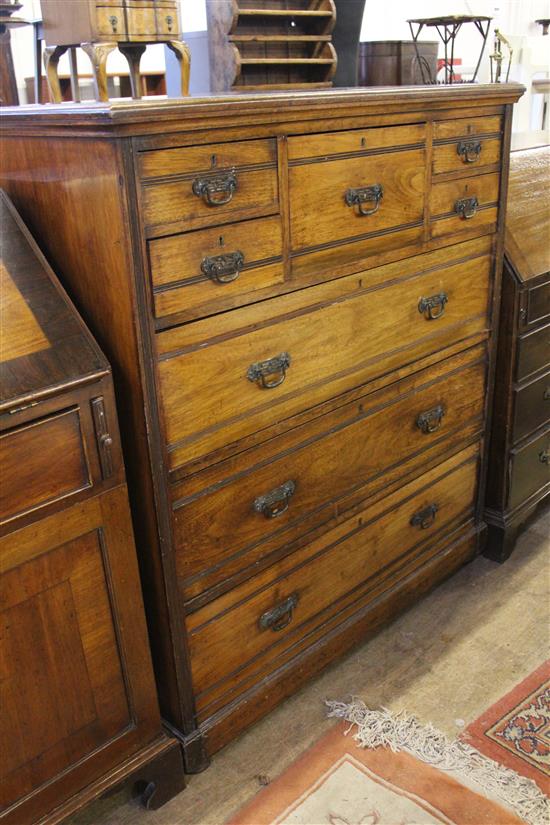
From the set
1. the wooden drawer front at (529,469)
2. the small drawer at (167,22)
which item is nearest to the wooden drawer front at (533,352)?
the wooden drawer front at (529,469)

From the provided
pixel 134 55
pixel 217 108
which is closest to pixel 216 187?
pixel 217 108

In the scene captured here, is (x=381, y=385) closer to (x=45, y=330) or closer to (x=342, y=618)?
(x=342, y=618)

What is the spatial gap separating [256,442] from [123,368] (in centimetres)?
35

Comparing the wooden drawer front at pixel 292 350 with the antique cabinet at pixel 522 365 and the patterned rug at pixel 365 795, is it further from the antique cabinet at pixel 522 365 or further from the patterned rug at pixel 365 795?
the patterned rug at pixel 365 795

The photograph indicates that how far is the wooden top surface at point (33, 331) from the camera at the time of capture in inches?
48.3

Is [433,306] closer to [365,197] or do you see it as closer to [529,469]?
[365,197]

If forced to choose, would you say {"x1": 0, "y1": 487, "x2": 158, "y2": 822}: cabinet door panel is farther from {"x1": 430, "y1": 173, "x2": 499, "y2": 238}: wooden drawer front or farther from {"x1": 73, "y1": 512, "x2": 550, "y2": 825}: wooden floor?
{"x1": 430, "y1": 173, "x2": 499, "y2": 238}: wooden drawer front

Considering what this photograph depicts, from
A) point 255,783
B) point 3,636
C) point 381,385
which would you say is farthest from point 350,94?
point 255,783

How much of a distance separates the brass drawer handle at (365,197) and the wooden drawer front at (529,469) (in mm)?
1020

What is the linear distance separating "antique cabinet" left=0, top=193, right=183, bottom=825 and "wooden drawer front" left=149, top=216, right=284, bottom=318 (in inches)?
6.6

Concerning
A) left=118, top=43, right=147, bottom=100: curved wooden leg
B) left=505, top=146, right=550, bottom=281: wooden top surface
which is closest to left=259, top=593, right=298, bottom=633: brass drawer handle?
left=505, top=146, right=550, bottom=281: wooden top surface

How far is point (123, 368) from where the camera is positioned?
4.48 ft

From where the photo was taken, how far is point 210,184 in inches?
52.4

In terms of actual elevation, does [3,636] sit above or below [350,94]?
below
